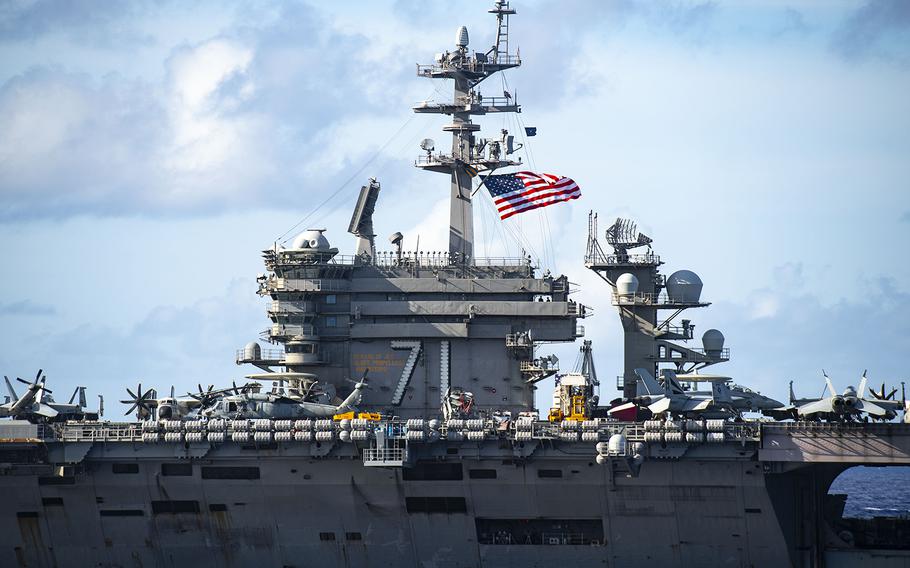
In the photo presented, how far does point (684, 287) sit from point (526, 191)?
568 cm

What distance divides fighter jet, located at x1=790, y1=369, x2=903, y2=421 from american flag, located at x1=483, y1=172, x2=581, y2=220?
10.7 m

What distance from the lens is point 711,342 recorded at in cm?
4369

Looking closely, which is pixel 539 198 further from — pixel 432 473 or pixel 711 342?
pixel 432 473

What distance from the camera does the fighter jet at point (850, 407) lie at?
3528 cm

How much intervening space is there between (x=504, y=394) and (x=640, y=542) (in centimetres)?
699

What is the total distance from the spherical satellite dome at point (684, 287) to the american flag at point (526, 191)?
13.4ft

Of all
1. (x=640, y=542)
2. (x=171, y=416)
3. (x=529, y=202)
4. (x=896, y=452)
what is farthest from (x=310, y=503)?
(x=896, y=452)

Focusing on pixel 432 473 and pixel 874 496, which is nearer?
pixel 432 473

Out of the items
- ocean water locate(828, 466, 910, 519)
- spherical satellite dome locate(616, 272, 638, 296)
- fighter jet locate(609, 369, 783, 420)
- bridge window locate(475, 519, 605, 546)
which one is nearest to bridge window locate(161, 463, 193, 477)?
bridge window locate(475, 519, 605, 546)

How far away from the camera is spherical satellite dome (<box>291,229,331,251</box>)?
137ft

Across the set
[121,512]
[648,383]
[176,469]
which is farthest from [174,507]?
[648,383]

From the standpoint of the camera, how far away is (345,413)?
3891 centimetres

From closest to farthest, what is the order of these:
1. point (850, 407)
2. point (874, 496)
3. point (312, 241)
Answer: point (850, 407) < point (312, 241) < point (874, 496)

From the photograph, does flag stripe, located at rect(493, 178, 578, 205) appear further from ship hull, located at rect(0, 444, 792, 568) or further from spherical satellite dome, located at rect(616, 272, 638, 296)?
ship hull, located at rect(0, 444, 792, 568)
